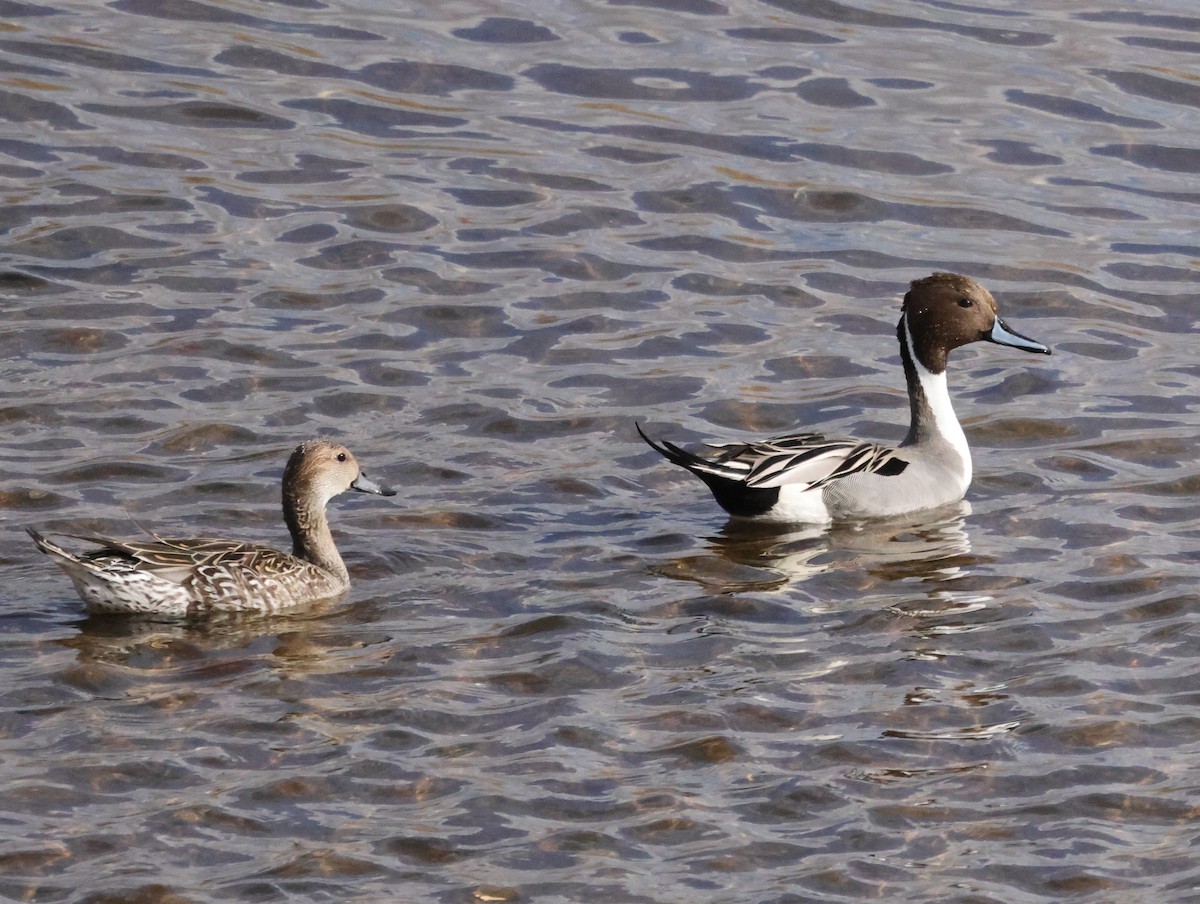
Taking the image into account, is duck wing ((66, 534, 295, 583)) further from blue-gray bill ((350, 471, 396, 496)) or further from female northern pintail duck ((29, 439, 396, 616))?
blue-gray bill ((350, 471, 396, 496))

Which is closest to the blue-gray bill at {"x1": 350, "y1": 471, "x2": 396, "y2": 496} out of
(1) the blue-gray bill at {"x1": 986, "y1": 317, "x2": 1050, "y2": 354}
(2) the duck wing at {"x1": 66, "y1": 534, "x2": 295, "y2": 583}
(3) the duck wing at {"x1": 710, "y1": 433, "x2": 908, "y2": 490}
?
(2) the duck wing at {"x1": 66, "y1": 534, "x2": 295, "y2": 583}

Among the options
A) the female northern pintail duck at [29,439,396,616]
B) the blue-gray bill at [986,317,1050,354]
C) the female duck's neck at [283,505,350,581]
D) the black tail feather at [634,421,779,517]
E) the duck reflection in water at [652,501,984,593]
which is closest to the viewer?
the female northern pintail duck at [29,439,396,616]

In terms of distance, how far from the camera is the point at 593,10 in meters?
17.1

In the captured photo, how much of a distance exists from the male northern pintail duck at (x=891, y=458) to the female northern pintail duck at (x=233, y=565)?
157 centimetres

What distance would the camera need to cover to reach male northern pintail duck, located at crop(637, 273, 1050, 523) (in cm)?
1045

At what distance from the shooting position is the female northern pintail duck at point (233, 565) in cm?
888

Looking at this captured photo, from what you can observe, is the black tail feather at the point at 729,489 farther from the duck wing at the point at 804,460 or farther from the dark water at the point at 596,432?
the dark water at the point at 596,432

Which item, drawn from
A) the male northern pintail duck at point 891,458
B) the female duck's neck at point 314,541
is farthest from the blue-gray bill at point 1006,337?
the female duck's neck at point 314,541

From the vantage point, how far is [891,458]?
35.8ft

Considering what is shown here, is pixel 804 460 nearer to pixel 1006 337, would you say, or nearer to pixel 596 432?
pixel 596 432

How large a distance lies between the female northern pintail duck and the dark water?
7.0 inches

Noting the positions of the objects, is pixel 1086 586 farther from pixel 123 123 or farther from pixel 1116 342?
pixel 123 123

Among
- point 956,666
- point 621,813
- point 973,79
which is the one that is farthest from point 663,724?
point 973,79

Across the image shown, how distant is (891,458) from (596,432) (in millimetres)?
1599
